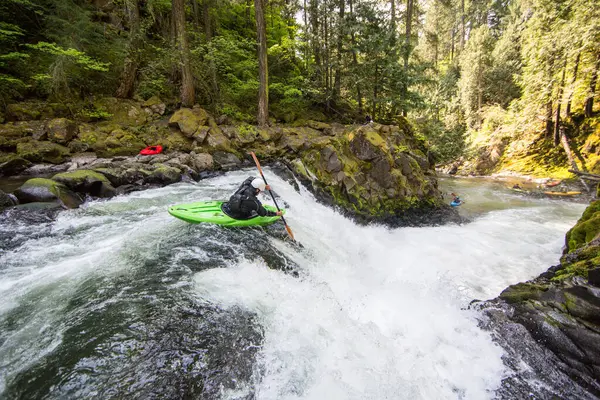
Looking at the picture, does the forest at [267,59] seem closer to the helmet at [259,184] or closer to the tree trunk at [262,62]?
the tree trunk at [262,62]

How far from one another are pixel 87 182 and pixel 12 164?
2.88 meters

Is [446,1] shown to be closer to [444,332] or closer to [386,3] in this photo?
[386,3]

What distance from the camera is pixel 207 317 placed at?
3102 mm

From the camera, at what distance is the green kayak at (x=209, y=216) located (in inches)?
213

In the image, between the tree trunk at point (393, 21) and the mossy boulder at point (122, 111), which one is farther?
the tree trunk at point (393, 21)

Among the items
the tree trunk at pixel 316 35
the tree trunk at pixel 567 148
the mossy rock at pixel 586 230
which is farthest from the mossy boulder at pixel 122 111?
the tree trunk at pixel 567 148

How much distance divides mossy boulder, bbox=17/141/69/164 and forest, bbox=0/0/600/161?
217 cm

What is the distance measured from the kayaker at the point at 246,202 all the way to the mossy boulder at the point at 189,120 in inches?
240

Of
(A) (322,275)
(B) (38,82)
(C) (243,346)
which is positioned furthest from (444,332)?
(B) (38,82)

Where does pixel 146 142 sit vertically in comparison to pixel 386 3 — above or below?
below

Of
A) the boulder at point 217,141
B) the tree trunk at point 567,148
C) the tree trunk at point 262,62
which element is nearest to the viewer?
the boulder at point 217,141

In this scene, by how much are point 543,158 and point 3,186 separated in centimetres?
2402

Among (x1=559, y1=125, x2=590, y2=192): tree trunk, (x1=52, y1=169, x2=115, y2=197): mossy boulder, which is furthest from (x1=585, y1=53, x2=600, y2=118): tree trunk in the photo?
(x1=52, y1=169, x2=115, y2=197): mossy boulder

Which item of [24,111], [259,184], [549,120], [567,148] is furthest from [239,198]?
[549,120]
